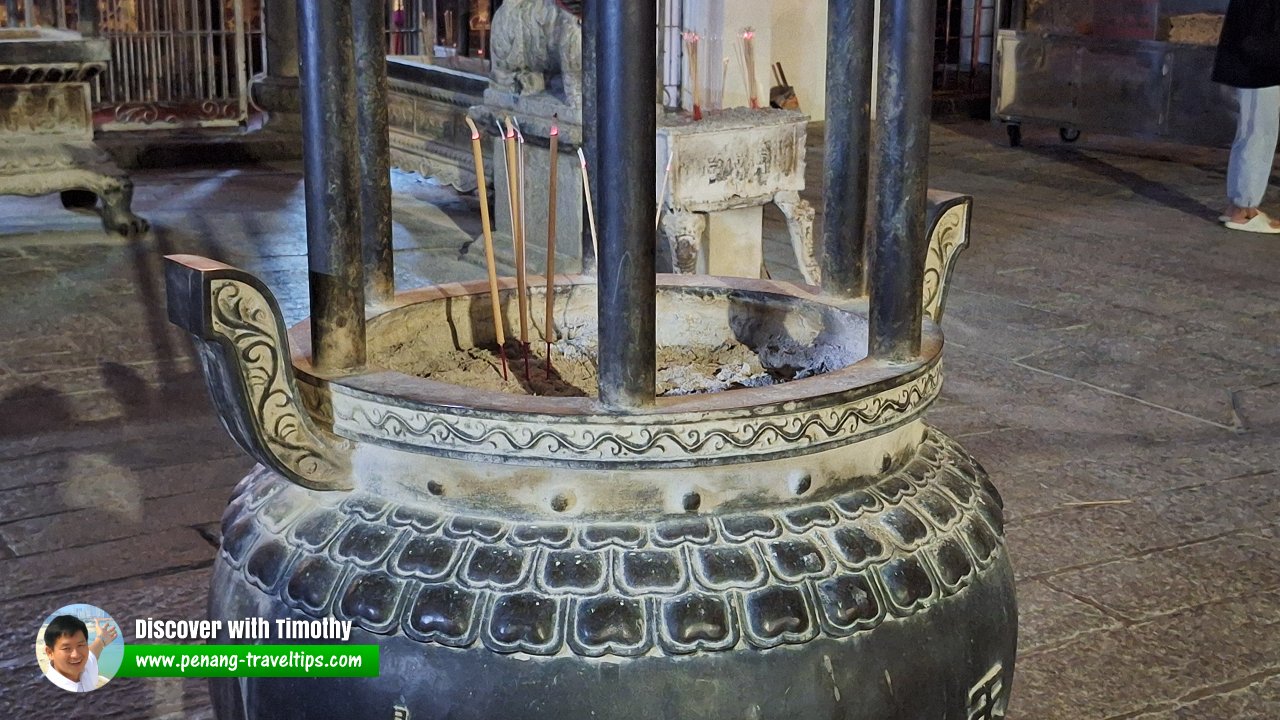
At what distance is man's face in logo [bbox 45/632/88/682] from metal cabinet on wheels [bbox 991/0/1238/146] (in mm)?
7621

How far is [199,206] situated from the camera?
6977 millimetres

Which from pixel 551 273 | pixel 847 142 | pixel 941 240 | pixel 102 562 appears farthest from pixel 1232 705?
pixel 102 562

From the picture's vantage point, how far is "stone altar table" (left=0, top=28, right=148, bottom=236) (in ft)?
19.5

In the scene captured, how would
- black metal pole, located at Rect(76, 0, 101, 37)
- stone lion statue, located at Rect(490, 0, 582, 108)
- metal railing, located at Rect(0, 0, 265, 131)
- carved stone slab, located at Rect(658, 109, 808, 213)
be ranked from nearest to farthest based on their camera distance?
carved stone slab, located at Rect(658, 109, 808, 213) < stone lion statue, located at Rect(490, 0, 582, 108) < black metal pole, located at Rect(76, 0, 101, 37) < metal railing, located at Rect(0, 0, 265, 131)

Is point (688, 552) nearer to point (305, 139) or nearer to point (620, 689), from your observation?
point (620, 689)

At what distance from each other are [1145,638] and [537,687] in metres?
1.63

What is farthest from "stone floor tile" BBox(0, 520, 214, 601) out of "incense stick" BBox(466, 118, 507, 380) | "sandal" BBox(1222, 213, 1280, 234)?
"sandal" BBox(1222, 213, 1280, 234)

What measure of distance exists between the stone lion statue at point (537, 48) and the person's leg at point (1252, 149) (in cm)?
307

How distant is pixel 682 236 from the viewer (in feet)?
15.9

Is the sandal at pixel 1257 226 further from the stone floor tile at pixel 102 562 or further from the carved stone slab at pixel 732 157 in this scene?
the stone floor tile at pixel 102 562

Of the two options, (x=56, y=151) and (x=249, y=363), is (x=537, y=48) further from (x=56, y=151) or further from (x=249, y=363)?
(x=249, y=363)

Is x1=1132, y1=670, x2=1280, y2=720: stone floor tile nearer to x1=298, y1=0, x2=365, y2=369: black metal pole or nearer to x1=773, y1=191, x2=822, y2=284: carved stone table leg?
x1=298, y1=0, x2=365, y2=369: black metal pole

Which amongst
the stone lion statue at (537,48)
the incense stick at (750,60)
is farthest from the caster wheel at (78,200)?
the incense stick at (750,60)

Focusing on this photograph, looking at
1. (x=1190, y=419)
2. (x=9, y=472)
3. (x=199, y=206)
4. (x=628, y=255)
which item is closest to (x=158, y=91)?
(x=199, y=206)
